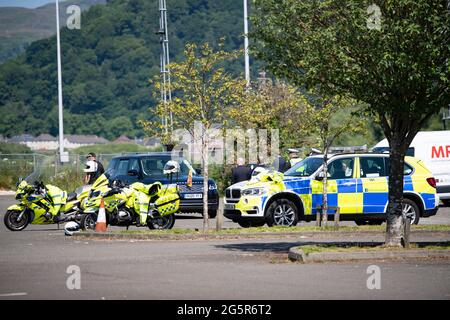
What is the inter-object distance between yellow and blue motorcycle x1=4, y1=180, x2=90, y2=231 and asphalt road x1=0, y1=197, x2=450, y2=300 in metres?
3.56

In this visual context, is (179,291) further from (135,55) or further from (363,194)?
(135,55)

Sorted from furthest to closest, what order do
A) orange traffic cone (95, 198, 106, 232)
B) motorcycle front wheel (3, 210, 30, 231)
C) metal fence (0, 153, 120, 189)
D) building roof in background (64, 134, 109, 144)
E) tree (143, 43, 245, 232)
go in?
1. building roof in background (64, 134, 109, 144)
2. metal fence (0, 153, 120, 189)
3. motorcycle front wheel (3, 210, 30, 231)
4. tree (143, 43, 245, 232)
5. orange traffic cone (95, 198, 106, 232)

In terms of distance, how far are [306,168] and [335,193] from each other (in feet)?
3.61

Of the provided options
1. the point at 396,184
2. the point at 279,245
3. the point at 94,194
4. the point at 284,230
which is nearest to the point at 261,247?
the point at 279,245

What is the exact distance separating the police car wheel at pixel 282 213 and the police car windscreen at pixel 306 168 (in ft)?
3.23

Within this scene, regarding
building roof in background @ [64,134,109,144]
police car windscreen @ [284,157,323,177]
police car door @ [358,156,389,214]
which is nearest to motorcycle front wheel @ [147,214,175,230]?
police car windscreen @ [284,157,323,177]

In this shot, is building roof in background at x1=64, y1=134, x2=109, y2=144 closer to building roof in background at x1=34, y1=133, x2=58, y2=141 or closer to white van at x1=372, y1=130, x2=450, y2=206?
building roof in background at x1=34, y1=133, x2=58, y2=141

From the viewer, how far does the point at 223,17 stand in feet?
619

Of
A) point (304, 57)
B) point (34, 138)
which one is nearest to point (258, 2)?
point (304, 57)

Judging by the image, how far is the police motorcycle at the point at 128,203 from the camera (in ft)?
79.2

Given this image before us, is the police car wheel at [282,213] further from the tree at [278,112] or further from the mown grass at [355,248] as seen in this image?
the mown grass at [355,248]

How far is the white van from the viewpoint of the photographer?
33.4 m

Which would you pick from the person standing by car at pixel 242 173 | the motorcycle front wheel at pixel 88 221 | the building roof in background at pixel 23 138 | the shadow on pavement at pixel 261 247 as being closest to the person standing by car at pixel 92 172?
the motorcycle front wheel at pixel 88 221

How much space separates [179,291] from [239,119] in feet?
42.9
